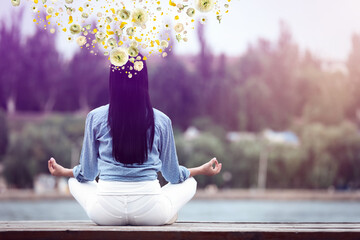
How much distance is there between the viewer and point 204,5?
6.31 ft

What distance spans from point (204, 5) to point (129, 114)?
42 centimetres

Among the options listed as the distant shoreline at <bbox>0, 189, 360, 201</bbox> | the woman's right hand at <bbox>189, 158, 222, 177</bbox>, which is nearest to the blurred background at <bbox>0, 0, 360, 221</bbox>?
the distant shoreline at <bbox>0, 189, 360, 201</bbox>

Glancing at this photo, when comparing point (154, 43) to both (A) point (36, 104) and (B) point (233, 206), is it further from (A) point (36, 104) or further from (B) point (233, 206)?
(A) point (36, 104)

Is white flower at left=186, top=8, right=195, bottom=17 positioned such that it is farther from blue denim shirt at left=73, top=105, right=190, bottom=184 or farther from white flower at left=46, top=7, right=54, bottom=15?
white flower at left=46, top=7, right=54, bottom=15

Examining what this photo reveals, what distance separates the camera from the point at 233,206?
1396 inches

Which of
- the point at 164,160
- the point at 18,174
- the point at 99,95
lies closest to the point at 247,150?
the point at 99,95

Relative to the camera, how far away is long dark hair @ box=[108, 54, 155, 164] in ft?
5.78

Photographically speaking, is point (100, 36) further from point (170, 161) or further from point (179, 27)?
point (170, 161)

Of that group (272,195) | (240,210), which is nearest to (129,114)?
(240,210)

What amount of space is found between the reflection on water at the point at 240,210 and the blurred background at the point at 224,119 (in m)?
0.12

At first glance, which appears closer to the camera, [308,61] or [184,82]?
[184,82]

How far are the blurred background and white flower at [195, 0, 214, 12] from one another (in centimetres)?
2900

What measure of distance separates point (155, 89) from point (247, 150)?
624 cm

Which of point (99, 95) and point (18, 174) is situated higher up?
point (99, 95)
